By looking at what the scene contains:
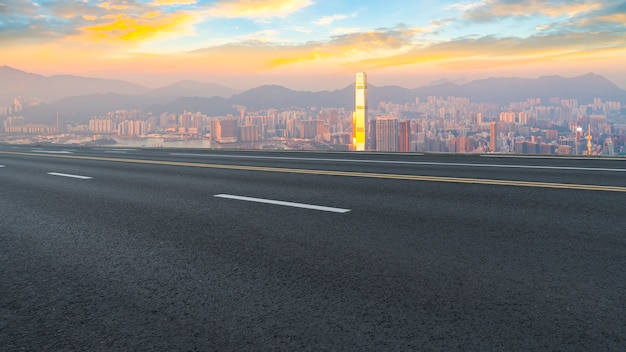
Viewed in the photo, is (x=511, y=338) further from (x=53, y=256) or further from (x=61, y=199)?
(x=61, y=199)

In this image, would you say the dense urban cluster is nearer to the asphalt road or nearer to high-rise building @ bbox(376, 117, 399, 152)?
high-rise building @ bbox(376, 117, 399, 152)

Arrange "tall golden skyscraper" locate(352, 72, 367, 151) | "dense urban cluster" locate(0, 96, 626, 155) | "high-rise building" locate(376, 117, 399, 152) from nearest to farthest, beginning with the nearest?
"tall golden skyscraper" locate(352, 72, 367, 151) → "high-rise building" locate(376, 117, 399, 152) → "dense urban cluster" locate(0, 96, 626, 155)

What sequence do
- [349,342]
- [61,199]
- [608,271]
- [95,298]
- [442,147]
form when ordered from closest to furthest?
[349,342], [95,298], [608,271], [61,199], [442,147]

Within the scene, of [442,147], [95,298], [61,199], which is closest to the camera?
[95,298]

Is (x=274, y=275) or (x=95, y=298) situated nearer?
(x=95, y=298)

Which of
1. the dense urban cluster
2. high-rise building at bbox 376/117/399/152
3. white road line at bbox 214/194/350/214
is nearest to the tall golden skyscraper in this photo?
the dense urban cluster

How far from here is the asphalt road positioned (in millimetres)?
2734

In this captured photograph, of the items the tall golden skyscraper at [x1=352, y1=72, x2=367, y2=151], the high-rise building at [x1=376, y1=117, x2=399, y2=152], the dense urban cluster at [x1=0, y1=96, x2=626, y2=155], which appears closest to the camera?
the tall golden skyscraper at [x1=352, y1=72, x2=367, y2=151]

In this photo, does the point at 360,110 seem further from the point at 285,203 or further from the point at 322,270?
the point at 322,270

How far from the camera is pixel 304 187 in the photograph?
354 inches

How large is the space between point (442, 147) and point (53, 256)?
2209 inches

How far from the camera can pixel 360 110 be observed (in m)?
32.2

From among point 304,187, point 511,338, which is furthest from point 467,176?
point 511,338

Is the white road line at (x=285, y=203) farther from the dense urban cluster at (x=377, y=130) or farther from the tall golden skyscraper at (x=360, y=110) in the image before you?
the tall golden skyscraper at (x=360, y=110)
